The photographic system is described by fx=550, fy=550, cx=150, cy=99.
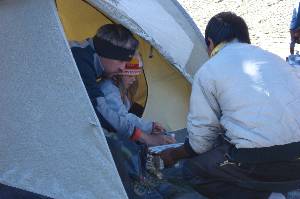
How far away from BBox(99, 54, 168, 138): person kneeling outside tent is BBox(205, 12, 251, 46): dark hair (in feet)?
2.54

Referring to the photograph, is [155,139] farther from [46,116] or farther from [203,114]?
[46,116]

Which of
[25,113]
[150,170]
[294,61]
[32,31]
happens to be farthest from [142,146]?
[294,61]

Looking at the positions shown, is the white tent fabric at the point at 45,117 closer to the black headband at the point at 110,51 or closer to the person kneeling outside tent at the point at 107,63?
the person kneeling outside tent at the point at 107,63

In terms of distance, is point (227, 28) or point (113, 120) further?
point (113, 120)

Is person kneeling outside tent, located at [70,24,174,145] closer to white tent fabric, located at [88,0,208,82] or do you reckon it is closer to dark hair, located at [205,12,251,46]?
white tent fabric, located at [88,0,208,82]

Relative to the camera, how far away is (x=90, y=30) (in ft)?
15.5

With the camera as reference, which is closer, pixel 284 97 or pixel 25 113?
pixel 284 97

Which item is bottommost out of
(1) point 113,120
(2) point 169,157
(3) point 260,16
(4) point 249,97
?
(3) point 260,16

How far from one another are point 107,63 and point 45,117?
77 centimetres

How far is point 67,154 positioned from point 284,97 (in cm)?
123

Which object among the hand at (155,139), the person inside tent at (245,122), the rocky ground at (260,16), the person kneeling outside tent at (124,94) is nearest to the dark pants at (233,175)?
the person inside tent at (245,122)

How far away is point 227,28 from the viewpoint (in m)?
3.27

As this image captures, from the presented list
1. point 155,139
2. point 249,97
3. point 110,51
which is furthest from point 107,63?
point 249,97

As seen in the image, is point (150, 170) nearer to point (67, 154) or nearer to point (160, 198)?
point (160, 198)
